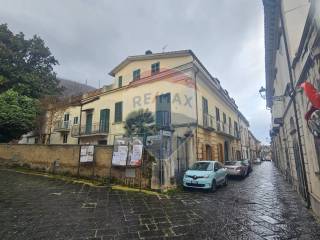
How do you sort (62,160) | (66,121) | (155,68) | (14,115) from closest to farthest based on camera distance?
(62,160)
(155,68)
(14,115)
(66,121)

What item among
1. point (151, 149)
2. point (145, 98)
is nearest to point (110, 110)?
point (145, 98)

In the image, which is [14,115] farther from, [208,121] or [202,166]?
[202,166]

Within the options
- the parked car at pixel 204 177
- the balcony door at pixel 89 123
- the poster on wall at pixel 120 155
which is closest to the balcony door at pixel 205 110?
the parked car at pixel 204 177

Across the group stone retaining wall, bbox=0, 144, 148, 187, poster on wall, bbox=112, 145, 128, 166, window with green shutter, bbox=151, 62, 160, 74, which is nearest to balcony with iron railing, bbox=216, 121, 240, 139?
window with green shutter, bbox=151, 62, 160, 74

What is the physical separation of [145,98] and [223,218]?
36.4 ft

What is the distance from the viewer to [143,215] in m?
5.48

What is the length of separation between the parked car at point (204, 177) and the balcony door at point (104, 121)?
10.2 metres

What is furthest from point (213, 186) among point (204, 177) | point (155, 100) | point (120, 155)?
point (155, 100)

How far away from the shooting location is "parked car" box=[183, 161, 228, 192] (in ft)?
29.5

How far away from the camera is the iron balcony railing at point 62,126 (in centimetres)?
2171

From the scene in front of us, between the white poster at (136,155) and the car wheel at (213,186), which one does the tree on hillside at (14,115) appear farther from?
the car wheel at (213,186)

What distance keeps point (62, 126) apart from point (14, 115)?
535 cm

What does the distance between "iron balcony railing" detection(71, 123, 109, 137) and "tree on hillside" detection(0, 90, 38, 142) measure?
12.1 ft

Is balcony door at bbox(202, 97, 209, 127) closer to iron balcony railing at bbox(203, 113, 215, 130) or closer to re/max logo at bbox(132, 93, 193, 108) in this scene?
iron balcony railing at bbox(203, 113, 215, 130)
